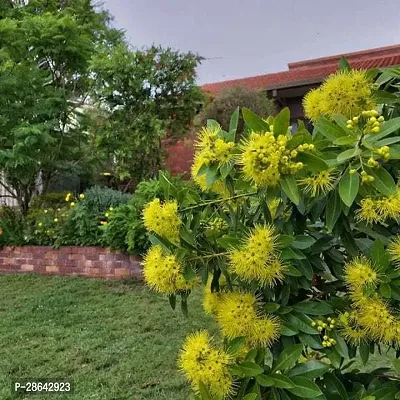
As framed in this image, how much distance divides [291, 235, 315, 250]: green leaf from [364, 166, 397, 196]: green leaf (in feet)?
0.71

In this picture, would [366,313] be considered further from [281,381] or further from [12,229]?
[12,229]

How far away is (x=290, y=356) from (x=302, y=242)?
287 millimetres

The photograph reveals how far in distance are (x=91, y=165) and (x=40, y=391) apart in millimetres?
5263

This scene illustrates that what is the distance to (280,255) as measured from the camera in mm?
1042

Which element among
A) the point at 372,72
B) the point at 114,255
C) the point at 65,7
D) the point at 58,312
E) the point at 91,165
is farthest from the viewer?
the point at 65,7

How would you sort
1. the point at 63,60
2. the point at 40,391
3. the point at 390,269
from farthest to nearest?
the point at 63,60 < the point at 40,391 < the point at 390,269

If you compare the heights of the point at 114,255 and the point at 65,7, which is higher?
the point at 65,7

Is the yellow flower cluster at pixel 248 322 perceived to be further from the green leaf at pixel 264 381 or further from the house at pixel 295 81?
the house at pixel 295 81

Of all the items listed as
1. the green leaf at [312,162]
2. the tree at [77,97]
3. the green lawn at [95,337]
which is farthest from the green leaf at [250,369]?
the tree at [77,97]

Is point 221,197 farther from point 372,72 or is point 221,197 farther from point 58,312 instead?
point 58,312

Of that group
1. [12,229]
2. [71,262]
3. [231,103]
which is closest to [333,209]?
[71,262]

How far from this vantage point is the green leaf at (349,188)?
95 centimetres

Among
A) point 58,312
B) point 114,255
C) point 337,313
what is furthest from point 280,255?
point 114,255

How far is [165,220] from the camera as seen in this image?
1.19 m
